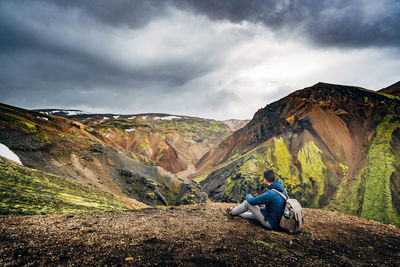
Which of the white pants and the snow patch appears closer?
the white pants

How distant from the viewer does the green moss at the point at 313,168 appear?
29.2 m

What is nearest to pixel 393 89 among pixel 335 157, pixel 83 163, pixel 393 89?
pixel 393 89

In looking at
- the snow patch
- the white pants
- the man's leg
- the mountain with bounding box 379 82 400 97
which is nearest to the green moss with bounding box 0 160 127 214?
the snow patch

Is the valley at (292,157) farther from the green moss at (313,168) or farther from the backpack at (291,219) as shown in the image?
the backpack at (291,219)

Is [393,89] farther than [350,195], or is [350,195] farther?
[393,89]

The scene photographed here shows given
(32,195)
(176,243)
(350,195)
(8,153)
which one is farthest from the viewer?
(350,195)

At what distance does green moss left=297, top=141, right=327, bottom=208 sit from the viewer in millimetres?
29225

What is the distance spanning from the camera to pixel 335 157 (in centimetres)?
3272

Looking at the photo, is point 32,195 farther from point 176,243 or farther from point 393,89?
point 393,89

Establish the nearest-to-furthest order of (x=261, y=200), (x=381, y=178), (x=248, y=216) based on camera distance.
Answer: (x=261, y=200) → (x=248, y=216) → (x=381, y=178)

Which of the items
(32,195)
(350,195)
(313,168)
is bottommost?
(350,195)

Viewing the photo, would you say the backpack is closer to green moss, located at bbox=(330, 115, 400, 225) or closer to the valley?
the valley

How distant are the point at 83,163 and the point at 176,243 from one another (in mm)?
16407

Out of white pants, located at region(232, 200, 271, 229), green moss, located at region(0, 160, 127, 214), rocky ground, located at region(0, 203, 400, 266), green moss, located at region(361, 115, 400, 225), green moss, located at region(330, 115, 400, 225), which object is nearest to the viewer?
rocky ground, located at region(0, 203, 400, 266)
